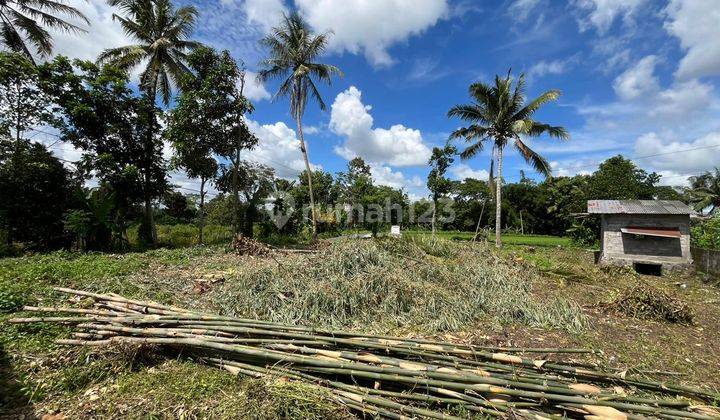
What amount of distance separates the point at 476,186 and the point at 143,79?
1539 inches

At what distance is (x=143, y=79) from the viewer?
1267 centimetres

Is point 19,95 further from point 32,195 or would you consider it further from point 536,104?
point 536,104

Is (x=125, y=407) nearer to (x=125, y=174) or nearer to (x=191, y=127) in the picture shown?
(x=125, y=174)

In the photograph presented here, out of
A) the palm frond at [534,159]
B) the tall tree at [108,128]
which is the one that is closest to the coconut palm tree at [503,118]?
the palm frond at [534,159]

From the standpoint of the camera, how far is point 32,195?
30.8ft

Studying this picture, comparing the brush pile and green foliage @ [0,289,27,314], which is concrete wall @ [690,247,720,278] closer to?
the brush pile

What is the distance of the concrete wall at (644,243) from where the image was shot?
9.85m

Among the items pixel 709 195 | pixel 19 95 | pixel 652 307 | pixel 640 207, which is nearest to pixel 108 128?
pixel 19 95

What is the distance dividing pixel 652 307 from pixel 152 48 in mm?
16512

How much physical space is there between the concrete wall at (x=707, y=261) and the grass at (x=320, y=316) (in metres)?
1.48

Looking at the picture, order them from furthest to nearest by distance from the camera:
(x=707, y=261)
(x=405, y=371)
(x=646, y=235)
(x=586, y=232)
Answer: (x=586, y=232)
(x=646, y=235)
(x=707, y=261)
(x=405, y=371)

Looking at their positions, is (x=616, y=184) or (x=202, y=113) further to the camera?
(x=616, y=184)

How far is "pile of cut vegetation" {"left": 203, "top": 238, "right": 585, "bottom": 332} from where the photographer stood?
13.9ft

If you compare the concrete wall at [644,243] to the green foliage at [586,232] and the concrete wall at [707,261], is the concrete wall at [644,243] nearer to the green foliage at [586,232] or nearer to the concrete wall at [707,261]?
the concrete wall at [707,261]
